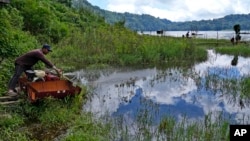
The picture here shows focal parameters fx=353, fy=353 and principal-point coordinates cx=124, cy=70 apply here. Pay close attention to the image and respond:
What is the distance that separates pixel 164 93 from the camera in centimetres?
1234

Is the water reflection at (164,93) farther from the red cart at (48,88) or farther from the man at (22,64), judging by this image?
the man at (22,64)

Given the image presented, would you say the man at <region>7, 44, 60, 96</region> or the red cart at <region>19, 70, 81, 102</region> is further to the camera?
the man at <region>7, 44, 60, 96</region>

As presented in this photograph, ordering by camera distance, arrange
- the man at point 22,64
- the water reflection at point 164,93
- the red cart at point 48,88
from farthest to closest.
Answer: the water reflection at point 164,93 < the man at point 22,64 < the red cart at point 48,88

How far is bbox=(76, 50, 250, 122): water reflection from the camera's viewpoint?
32.7 feet

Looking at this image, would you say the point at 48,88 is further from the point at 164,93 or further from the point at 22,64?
the point at 164,93

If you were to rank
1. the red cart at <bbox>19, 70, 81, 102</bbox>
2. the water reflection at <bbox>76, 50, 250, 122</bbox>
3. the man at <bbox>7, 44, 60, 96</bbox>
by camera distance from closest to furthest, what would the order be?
the red cart at <bbox>19, 70, 81, 102</bbox> < the man at <bbox>7, 44, 60, 96</bbox> < the water reflection at <bbox>76, 50, 250, 122</bbox>

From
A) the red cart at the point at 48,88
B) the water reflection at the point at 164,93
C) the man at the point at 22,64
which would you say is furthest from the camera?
the water reflection at the point at 164,93

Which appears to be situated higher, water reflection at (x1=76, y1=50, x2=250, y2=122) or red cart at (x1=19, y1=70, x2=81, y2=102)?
red cart at (x1=19, y1=70, x2=81, y2=102)

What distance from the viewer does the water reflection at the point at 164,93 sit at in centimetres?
998

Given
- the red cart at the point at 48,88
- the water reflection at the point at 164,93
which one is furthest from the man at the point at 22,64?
the water reflection at the point at 164,93

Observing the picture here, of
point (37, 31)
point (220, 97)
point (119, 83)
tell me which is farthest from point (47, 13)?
point (220, 97)

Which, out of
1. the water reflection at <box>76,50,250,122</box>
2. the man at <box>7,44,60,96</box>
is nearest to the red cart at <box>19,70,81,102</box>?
the man at <box>7,44,60,96</box>

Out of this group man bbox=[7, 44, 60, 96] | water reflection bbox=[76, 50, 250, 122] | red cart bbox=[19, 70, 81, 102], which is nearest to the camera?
red cart bbox=[19, 70, 81, 102]

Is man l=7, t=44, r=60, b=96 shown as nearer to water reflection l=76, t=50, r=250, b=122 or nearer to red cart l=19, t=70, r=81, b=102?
red cart l=19, t=70, r=81, b=102
